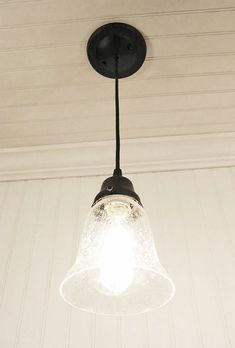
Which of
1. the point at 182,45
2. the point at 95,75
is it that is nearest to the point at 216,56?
the point at 182,45

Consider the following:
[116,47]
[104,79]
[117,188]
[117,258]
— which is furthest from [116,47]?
[117,258]

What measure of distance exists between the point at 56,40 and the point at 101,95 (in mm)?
222

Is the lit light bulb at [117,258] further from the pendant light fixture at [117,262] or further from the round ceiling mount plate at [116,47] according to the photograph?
the round ceiling mount plate at [116,47]

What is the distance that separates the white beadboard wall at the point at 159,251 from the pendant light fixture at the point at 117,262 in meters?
0.27

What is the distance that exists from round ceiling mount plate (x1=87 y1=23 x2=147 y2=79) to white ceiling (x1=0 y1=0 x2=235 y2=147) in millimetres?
24

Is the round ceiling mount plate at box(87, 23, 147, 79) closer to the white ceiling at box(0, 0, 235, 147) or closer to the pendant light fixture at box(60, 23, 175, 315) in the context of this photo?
the white ceiling at box(0, 0, 235, 147)

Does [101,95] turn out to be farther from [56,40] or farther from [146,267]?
[146,267]

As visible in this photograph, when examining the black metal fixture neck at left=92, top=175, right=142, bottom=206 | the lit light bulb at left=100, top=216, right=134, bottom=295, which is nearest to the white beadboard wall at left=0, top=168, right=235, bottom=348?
the lit light bulb at left=100, top=216, right=134, bottom=295

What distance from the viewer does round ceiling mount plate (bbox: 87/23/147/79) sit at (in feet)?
3.01

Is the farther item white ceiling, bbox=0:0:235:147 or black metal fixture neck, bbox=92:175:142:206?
white ceiling, bbox=0:0:235:147

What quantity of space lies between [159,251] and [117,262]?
48 centimetres

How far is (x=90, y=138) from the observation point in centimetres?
128

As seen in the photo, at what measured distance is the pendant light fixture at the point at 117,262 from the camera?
1.98ft

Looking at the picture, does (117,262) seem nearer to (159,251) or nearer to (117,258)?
(117,258)
